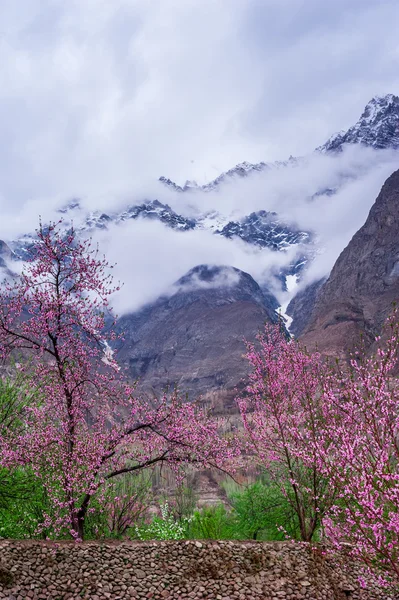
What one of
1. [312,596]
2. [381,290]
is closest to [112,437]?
[312,596]

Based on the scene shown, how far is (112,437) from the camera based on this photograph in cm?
1343

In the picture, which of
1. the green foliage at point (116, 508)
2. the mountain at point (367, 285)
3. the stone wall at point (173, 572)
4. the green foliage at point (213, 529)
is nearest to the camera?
the stone wall at point (173, 572)

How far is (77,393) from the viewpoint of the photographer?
45.8 feet

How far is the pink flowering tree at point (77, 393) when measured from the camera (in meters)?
13.2

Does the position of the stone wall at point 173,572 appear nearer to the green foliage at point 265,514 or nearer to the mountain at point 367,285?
the green foliage at point 265,514

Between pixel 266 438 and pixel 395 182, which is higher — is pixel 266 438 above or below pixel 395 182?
below

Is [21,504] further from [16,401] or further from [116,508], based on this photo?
[116,508]

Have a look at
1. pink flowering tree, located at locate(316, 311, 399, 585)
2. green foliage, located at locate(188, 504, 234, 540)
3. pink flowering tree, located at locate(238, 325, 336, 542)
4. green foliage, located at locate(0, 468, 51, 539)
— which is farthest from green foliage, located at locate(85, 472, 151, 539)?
pink flowering tree, located at locate(316, 311, 399, 585)

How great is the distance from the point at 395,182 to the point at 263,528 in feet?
586

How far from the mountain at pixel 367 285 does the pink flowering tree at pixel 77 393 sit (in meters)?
140

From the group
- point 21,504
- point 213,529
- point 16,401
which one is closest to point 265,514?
point 213,529

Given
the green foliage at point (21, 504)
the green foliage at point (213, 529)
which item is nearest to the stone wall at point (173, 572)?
the green foliage at point (21, 504)

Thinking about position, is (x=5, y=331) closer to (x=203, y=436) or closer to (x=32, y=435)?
(x=32, y=435)

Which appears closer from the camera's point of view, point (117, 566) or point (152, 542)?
point (117, 566)
